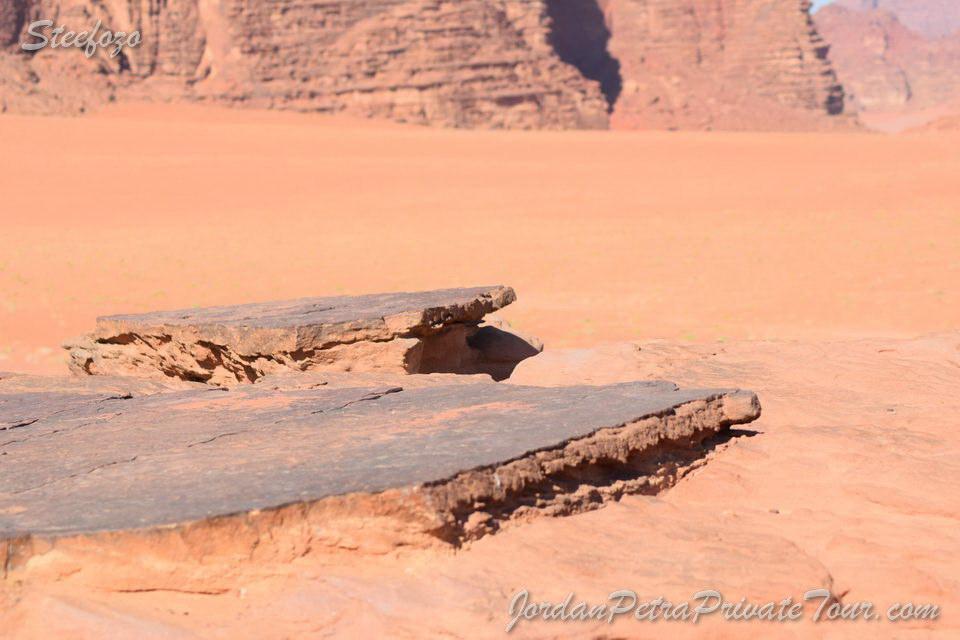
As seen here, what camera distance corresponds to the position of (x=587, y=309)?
35.0 feet

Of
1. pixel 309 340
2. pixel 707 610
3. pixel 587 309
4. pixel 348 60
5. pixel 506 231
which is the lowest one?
pixel 506 231

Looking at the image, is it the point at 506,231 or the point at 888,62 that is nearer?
the point at 506,231

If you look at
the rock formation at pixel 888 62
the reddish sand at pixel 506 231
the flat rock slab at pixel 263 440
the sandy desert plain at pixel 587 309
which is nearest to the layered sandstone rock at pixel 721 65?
the sandy desert plain at pixel 587 309

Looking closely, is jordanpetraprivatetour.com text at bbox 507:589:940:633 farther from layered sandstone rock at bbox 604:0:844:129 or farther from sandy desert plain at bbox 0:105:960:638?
layered sandstone rock at bbox 604:0:844:129

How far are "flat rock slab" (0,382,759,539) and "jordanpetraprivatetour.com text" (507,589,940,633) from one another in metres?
0.53

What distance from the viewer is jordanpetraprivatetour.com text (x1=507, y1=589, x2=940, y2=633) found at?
3.10m

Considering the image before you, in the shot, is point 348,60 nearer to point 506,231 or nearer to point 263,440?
point 506,231

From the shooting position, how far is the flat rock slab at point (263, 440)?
3371 mm

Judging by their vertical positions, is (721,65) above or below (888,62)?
below

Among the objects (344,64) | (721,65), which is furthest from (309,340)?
(721,65)

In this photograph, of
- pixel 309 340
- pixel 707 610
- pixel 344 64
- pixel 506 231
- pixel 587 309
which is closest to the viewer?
pixel 707 610

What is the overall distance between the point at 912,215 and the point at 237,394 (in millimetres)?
13593

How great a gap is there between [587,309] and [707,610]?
7558mm

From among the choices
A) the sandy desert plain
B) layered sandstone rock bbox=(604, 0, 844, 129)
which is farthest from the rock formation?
the sandy desert plain
